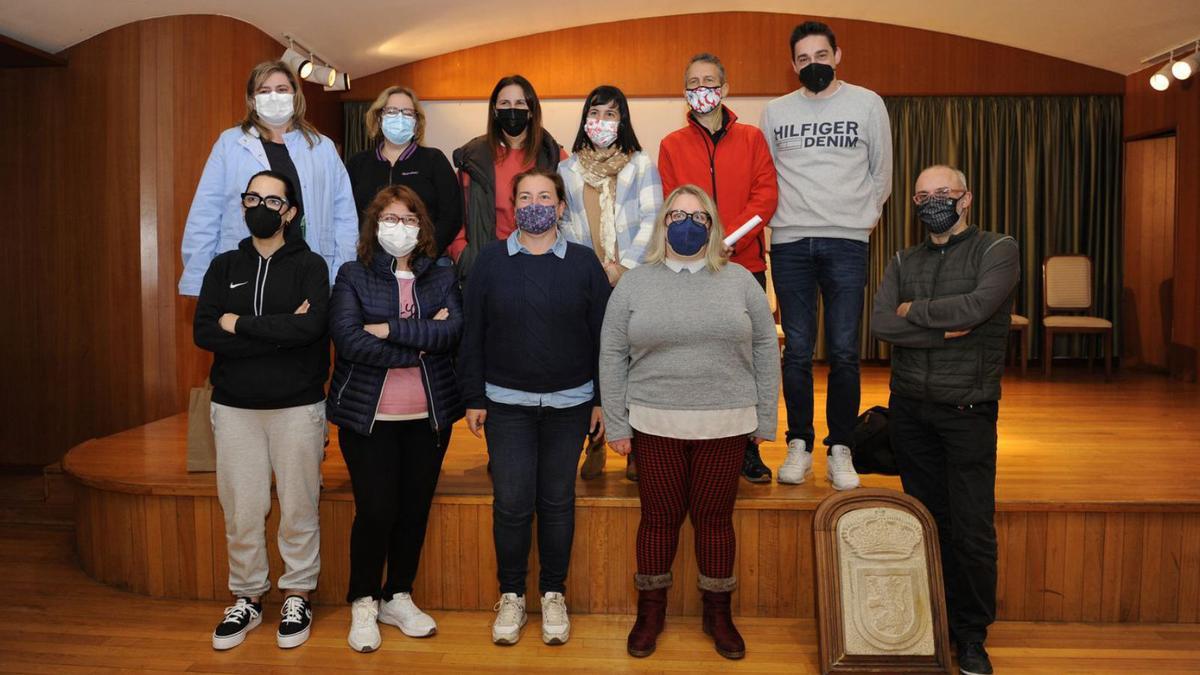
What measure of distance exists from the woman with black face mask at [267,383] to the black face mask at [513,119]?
73 centimetres

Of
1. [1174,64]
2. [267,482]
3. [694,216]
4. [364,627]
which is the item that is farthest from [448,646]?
[1174,64]

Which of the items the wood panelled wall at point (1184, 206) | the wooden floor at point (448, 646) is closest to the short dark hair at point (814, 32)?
the wooden floor at point (448, 646)

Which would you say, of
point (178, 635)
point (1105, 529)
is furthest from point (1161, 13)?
point (178, 635)

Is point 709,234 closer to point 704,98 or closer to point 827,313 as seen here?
point 704,98

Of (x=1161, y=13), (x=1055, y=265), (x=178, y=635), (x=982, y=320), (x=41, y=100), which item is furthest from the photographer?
(x=1055, y=265)

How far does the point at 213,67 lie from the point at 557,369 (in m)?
3.96

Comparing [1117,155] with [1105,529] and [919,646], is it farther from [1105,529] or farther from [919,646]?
[919,646]

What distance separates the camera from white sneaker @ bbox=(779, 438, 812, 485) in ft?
10.7

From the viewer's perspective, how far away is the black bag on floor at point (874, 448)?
3.33 meters

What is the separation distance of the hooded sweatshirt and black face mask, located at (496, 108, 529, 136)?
30.5 inches

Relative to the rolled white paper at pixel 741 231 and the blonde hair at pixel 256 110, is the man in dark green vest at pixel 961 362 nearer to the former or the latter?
the rolled white paper at pixel 741 231

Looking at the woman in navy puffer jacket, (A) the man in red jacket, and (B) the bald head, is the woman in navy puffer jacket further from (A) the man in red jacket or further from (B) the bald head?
(B) the bald head

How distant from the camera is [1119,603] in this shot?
313 cm

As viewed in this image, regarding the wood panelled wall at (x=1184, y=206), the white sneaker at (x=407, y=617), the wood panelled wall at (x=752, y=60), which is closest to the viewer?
the white sneaker at (x=407, y=617)
